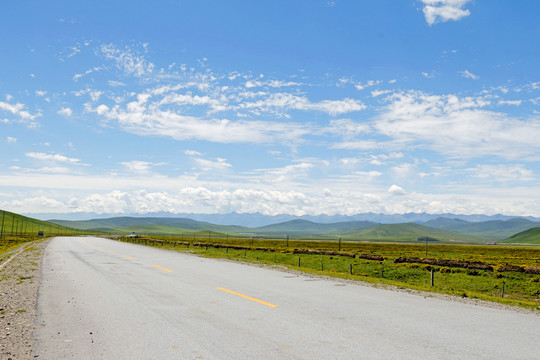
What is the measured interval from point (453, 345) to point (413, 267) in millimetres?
38218

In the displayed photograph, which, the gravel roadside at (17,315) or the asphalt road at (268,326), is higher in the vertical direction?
the asphalt road at (268,326)

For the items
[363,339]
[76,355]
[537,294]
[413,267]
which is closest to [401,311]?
[363,339]

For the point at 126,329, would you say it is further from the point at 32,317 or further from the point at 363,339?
the point at 363,339

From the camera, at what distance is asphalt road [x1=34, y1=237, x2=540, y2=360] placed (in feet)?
21.8

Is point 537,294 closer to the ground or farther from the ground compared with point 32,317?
closer to the ground

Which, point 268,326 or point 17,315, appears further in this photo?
point 17,315

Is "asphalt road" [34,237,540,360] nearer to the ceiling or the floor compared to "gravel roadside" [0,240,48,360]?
nearer to the ceiling

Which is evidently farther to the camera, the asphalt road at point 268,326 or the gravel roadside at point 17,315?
the gravel roadside at point 17,315

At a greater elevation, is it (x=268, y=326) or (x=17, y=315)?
(x=268, y=326)

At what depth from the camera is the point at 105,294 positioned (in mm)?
12953

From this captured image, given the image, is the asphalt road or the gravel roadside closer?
the asphalt road

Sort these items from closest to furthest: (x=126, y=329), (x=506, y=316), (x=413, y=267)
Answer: (x=126, y=329)
(x=506, y=316)
(x=413, y=267)

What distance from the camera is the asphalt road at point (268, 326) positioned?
6.66 m

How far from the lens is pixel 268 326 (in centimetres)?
833
